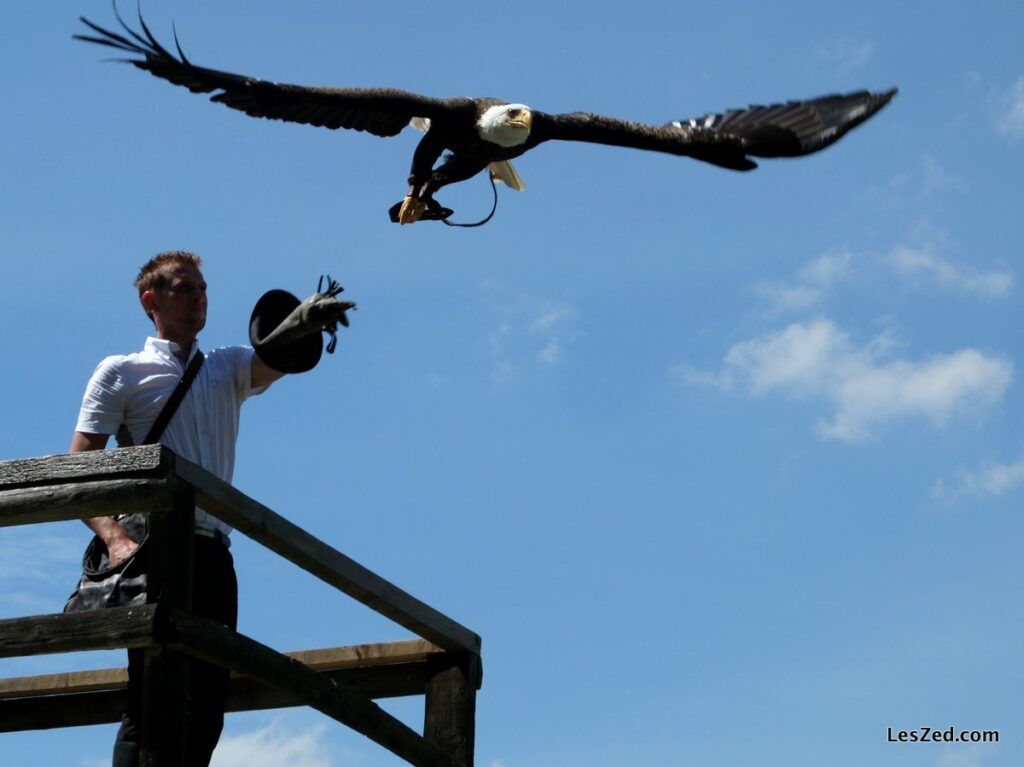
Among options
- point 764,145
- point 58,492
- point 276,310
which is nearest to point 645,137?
point 764,145

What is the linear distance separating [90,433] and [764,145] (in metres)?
4.59

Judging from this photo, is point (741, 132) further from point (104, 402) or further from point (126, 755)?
point (126, 755)

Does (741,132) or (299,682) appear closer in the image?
(299,682)

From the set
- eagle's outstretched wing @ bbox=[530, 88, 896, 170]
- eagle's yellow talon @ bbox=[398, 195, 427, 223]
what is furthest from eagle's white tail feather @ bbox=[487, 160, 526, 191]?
eagle's yellow talon @ bbox=[398, 195, 427, 223]

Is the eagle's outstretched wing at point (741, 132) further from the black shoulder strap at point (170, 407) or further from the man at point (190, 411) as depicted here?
the black shoulder strap at point (170, 407)

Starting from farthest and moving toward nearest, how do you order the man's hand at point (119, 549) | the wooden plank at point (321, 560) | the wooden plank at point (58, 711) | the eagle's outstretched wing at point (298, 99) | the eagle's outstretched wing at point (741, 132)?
1. the eagle's outstretched wing at point (741, 132)
2. the eagle's outstretched wing at point (298, 99)
3. the wooden plank at point (58, 711)
4. the man's hand at point (119, 549)
5. the wooden plank at point (321, 560)

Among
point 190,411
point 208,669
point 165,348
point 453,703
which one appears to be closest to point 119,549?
point 208,669

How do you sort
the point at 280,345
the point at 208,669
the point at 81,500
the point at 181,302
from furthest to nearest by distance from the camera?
the point at 181,302
the point at 280,345
the point at 208,669
the point at 81,500

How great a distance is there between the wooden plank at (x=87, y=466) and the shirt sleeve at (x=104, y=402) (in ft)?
1.68

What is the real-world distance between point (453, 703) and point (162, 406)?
4.25 feet

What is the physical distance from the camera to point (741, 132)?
7.66 m

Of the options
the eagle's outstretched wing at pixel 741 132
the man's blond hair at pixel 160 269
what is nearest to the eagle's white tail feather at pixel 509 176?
Result: the eagle's outstretched wing at pixel 741 132

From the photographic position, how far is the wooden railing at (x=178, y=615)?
3090mm

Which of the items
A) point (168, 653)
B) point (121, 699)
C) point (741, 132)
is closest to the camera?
point (168, 653)
